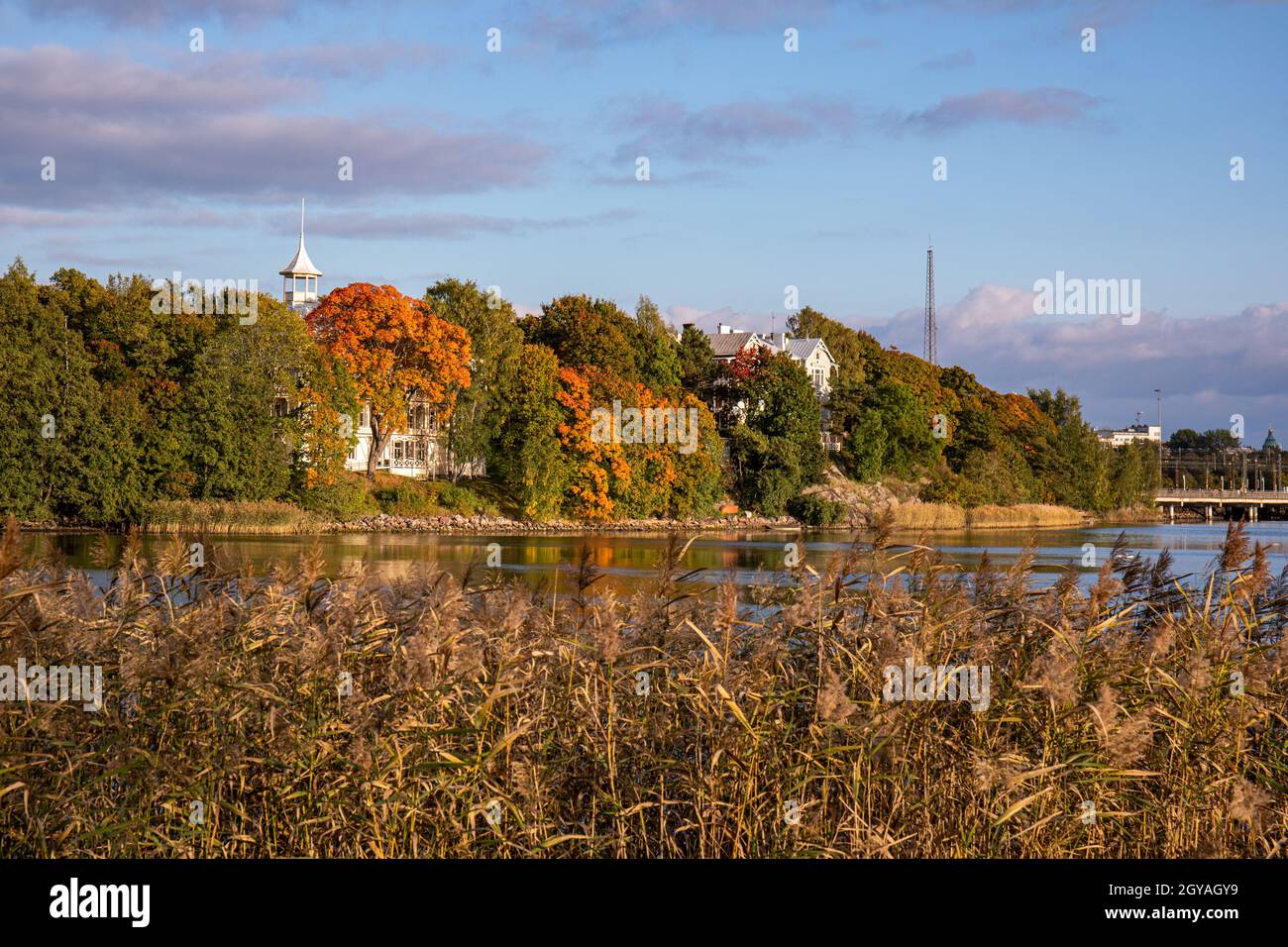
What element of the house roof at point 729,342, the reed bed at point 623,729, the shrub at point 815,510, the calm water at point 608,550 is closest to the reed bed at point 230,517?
the calm water at point 608,550

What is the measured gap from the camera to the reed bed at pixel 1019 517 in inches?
3297

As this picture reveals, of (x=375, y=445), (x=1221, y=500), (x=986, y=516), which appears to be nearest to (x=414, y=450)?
(x=375, y=445)

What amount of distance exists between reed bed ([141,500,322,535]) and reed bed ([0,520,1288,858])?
46.4 metres

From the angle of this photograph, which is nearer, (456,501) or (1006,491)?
(456,501)

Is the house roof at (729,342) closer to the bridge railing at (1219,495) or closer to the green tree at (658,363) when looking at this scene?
the green tree at (658,363)

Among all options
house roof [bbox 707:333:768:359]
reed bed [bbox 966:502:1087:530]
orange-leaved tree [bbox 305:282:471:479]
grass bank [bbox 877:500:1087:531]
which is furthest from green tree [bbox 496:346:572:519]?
house roof [bbox 707:333:768:359]

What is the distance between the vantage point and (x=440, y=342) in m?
63.1

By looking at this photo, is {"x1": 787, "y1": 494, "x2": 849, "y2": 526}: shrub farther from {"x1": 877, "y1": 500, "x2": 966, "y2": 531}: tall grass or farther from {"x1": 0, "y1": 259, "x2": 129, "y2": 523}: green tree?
{"x1": 0, "y1": 259, "x2": 129, "y2": 523}: green tree
